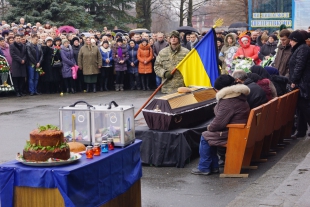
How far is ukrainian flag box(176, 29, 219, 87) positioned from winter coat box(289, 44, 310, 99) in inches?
57.9

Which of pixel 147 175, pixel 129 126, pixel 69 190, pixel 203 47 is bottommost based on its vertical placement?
pixel 147 175

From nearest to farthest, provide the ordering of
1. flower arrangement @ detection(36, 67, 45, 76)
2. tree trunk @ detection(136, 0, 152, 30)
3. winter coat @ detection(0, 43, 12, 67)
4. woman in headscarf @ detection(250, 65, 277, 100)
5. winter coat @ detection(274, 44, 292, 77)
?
woman in headscarf @ detection(250, 65, 277, 100)
winter coat @ detection(274, 44, 292, 77)
winter coat @ detection(0, 43, 12, 67)
flower arrangement @ detection(36, 67, 45, 76)
tree trunk @ detection(136, 0, 152, 30)

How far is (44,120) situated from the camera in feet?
46.6

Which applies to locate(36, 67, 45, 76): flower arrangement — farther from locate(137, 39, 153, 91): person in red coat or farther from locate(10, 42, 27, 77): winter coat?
locate(137, 39, 153, 91): person in red coat

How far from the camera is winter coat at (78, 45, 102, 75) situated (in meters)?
20.7

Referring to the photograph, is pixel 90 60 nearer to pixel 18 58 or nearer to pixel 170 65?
pixel 18 58

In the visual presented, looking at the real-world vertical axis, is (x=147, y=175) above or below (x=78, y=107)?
below

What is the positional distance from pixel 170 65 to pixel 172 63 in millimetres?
55

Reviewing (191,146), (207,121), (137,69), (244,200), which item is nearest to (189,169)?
(191,146)

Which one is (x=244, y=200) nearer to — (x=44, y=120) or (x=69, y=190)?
(x=69, y=190)

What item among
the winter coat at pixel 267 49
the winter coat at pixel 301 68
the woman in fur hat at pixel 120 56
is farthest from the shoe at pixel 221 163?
the woman in fur hat at pixel 120 56

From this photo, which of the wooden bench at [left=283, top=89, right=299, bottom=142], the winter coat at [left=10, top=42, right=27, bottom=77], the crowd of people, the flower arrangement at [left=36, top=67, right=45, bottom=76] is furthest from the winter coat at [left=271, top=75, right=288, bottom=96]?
the flower arrangement at [left=36, top=67, right=45, bottom=76]

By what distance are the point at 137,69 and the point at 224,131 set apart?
1316 centimetres

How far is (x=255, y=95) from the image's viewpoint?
941 centimetres
